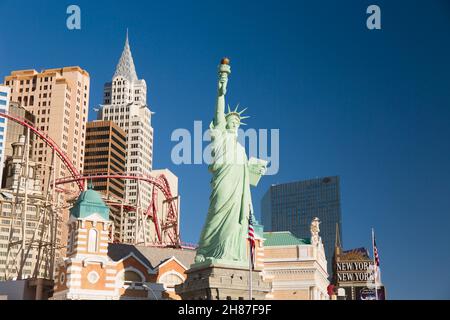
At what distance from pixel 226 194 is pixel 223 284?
650cm

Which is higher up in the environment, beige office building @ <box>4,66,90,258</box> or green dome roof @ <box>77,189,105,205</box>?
beige office building @ <box>4,66,90,258</box>

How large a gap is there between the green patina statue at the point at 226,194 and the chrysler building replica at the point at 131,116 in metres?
92.8

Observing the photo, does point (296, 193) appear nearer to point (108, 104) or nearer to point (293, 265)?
point (108, 104)

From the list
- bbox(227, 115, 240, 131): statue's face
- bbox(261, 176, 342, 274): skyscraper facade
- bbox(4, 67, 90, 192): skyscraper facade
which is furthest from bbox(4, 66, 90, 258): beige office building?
bbox(227, 115, 240, 131): statue's face

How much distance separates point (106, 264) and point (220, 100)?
1499 centimetres

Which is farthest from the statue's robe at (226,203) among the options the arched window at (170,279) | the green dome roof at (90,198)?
the green dome roof at (90,198)

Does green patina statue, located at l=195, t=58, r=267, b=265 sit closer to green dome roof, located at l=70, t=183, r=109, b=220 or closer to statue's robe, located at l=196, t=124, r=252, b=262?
statue's robe, located at l=196, t=124, r=252, b=262

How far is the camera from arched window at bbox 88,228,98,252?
1980 inches

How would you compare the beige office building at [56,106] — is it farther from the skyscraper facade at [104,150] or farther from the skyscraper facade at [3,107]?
the skyscraper facade at [3,107]

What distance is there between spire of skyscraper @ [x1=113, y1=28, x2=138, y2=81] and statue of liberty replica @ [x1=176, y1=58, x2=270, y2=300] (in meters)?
110

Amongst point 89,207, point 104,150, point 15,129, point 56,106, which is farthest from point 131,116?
point 89,207

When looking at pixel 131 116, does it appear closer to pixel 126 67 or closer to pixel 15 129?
pixel 126 67

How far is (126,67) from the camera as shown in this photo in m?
157
